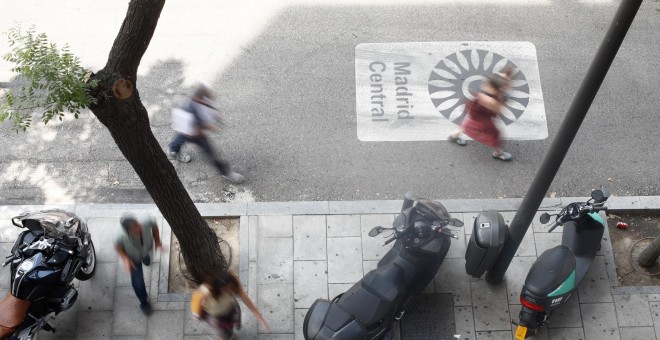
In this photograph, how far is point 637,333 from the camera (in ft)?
27.3

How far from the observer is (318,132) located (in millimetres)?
10312

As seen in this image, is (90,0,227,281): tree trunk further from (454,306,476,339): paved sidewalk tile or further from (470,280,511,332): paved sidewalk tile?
(470,280,511,332): paved sidewalk tile

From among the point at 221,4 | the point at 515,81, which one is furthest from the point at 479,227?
the point at 221,4

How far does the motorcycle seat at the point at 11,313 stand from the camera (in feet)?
25.0

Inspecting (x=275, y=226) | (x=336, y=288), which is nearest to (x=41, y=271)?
(x=275, y=226)

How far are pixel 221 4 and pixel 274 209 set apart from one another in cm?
414

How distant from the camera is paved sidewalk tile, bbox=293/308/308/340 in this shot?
8.40m

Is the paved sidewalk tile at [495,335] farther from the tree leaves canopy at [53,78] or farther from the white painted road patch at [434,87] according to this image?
the tree leaves canopy at [53,78]

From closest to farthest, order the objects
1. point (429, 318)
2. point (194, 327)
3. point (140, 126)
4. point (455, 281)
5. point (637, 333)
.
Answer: point (140, 126), point (637, 333), point (194, 327), point (429, 318), point (455, 281)

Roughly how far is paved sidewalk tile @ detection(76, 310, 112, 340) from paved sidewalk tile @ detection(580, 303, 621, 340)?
555 cm

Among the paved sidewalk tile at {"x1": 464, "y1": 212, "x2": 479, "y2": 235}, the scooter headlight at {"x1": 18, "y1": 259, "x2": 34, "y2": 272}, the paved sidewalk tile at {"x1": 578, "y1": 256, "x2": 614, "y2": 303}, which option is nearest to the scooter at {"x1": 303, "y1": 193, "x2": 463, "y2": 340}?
the paved sidewalk tile at {"x1": 464, "y1": 212, "x2": 479, "y2": 235}

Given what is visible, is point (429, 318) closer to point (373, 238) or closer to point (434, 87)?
point (373, 238)

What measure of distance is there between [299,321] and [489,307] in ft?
7.39

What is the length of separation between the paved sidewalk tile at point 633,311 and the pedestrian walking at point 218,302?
14.3 ft
